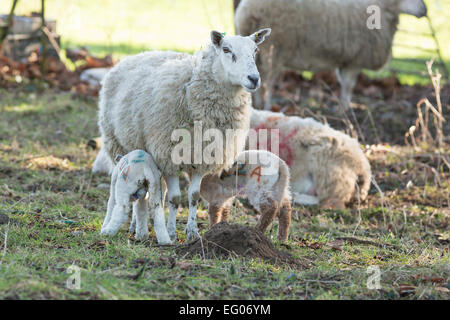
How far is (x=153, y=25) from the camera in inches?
679

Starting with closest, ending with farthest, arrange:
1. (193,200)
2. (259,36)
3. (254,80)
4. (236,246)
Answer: (236,246)
(254,80)
(193,200)
(259,36)

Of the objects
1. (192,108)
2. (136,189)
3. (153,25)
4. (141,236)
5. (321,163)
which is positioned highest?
(192,108)

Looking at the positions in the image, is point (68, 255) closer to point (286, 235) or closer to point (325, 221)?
point (286, 235)

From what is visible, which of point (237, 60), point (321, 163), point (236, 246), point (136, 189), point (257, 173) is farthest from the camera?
point (321, 163)

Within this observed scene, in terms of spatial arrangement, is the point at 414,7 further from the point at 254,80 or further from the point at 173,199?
the point at 173,199

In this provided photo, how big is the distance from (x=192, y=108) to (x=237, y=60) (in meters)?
0.52

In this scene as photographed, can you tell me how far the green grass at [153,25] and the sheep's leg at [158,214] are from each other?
8192 millimetres

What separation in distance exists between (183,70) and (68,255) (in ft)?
5.72

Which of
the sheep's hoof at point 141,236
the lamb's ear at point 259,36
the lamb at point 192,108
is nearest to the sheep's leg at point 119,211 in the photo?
the sheep's hoof at point 141,236

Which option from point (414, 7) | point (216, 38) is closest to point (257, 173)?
point (216, 38)

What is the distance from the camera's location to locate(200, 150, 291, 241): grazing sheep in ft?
16.2

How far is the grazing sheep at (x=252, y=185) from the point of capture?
194 inches

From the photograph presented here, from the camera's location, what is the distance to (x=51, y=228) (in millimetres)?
4730
